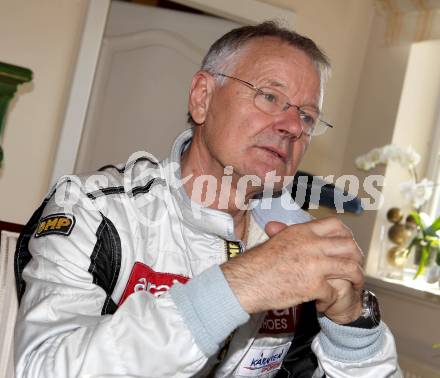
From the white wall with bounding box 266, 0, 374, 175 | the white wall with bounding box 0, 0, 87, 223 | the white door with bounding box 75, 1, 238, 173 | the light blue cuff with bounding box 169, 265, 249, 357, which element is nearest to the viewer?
the light blue cuff with bounding box 169, 265, 249, 357

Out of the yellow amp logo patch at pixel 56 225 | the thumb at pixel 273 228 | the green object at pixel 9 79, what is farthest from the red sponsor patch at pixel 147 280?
the green object at pixel 9 79

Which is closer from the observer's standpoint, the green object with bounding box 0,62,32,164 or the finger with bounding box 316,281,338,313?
the finger with bounding box 316,281,338,313

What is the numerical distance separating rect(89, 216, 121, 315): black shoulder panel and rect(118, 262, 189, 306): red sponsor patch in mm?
32

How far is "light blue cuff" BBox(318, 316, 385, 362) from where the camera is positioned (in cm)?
93

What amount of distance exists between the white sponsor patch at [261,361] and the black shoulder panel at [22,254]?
1.35 feet

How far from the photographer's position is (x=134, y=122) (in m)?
3.73

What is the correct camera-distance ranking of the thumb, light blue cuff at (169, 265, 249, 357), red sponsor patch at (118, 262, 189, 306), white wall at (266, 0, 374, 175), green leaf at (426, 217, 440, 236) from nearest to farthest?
1. light blue cuff at (169, 265, 249, 357)
2. the thumb
3. red sponsor patch at (118, 262, 189, 306)
4. green leaf at (426, 217, 440, 236)
5. white wall at (266, 0, 374, 175)

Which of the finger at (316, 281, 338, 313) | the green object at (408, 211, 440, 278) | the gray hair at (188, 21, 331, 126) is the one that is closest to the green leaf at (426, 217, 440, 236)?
the green object at (408, 211, 440, 278)

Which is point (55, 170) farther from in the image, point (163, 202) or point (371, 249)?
point (163, 202)

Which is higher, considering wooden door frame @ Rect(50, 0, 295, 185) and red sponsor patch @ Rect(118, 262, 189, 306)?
wooden door frame @ Rect(50, 0, 295, 185)

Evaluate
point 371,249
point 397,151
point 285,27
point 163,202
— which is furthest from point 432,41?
point 163,202

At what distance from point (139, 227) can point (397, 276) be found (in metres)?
2.58

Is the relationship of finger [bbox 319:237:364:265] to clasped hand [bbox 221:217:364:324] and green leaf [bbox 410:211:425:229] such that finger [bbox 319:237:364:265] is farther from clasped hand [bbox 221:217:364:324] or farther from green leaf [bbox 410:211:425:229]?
green leaf [bbox 410:211:425:229]

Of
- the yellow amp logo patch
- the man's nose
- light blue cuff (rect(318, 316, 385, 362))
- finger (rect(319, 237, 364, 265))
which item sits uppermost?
the man's nose
